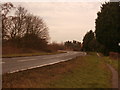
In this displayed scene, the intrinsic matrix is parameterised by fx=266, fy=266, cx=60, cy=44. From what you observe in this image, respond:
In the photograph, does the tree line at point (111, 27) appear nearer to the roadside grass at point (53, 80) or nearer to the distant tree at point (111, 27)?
the distant tree at point (111, 27)

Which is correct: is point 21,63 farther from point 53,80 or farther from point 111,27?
point 111,27

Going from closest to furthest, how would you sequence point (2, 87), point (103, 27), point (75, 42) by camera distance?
point (2, 87), point (103, 27), point (75, 42)

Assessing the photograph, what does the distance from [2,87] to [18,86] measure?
0.62 metres

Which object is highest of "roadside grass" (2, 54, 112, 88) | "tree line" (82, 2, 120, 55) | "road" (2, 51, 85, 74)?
"tree line" (82, 2, 120, 55)

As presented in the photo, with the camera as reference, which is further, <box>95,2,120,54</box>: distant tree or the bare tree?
the bare tree

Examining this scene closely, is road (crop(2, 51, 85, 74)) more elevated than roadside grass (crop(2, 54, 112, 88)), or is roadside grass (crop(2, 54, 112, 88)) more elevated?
road (crop(2, 51, 85, 74))

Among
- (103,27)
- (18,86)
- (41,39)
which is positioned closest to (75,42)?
(41,39)

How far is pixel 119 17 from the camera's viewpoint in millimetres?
35188

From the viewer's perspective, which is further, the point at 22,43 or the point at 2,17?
the point at 22,43

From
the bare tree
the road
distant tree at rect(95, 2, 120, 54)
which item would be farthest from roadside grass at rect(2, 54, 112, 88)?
the bare tree

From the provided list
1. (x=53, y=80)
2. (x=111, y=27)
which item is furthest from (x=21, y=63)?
(x=111, y=27)

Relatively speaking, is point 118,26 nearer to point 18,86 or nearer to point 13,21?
point 18,86

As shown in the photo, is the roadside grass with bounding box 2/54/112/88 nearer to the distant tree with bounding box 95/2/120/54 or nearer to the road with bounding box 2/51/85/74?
the road with bounding box 2/51/85/74

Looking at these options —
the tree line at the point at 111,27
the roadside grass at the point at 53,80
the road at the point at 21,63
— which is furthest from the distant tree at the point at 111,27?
the roadside grass at the point at 53,80
